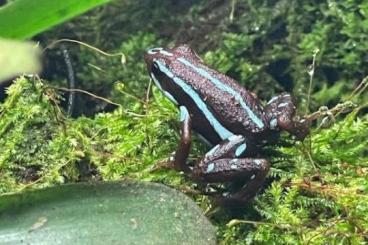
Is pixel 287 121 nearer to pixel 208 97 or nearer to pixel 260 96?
pixel 208 97

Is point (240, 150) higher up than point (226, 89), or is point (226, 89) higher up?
point (226, 89)

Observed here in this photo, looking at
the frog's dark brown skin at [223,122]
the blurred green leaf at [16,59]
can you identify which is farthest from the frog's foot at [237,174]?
the blurred green leaf at [16,59]

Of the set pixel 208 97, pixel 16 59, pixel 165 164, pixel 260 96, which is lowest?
pixel 260 96

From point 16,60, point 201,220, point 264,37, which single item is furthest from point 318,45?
point 16,60

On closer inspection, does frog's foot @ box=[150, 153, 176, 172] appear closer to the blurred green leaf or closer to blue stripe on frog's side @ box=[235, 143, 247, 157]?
blue stripe on frog's side @ box=[235, 143, 247, 157]

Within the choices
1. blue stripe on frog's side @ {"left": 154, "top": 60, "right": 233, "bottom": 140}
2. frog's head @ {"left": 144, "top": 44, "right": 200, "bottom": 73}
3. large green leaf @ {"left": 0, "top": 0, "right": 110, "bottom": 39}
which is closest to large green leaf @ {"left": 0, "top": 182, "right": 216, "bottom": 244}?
blue stripe on frog's side @ {"left": 154, "top": 60, "right": 233, "bottom": 140}

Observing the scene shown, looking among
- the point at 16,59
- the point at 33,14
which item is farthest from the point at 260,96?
the point at 16,59

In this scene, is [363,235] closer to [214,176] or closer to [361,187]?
[361,187]
